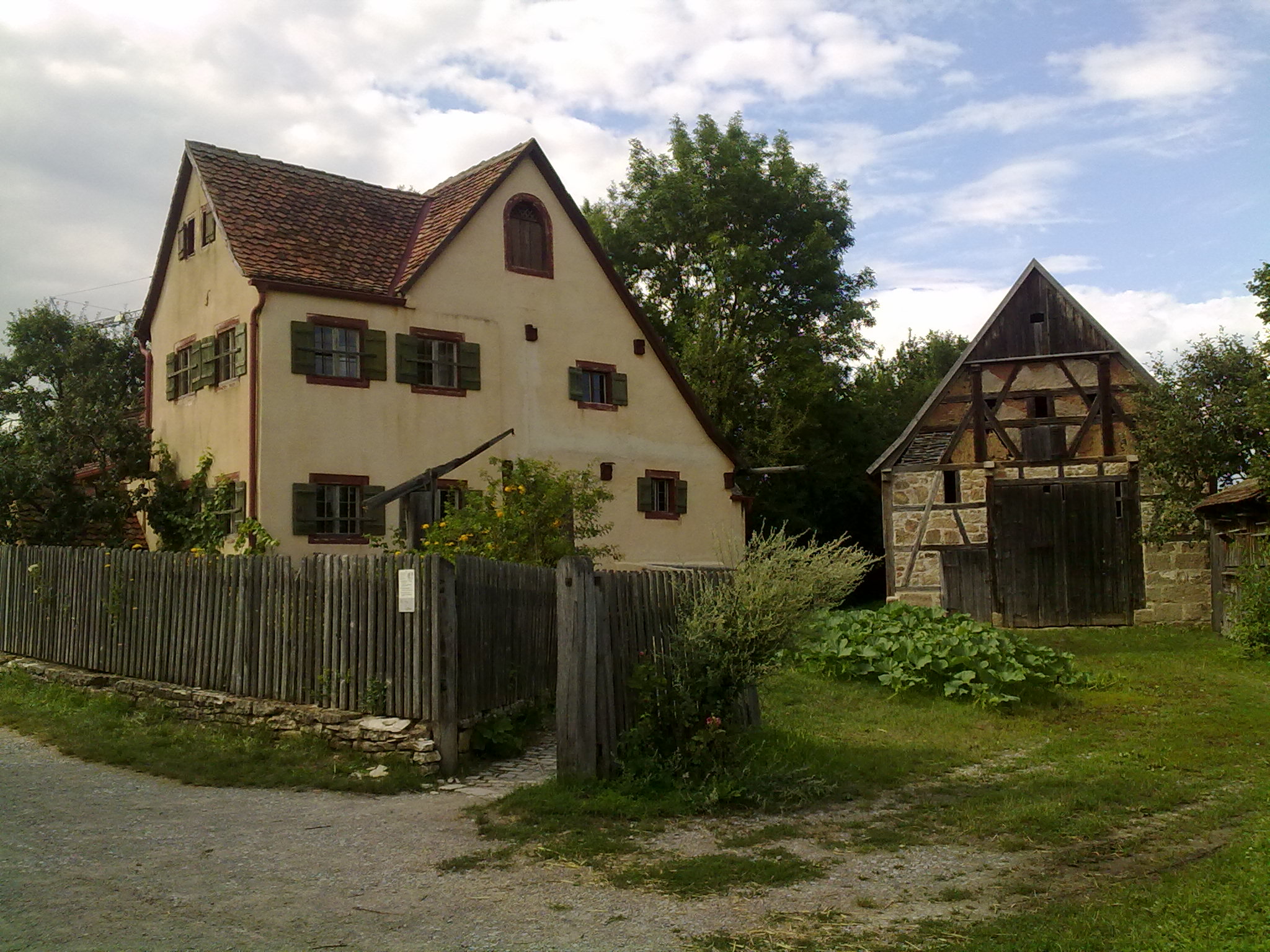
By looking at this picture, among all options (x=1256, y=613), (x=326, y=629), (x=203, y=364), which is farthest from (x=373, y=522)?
(x=1256, y=613)

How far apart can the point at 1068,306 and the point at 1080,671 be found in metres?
12.4

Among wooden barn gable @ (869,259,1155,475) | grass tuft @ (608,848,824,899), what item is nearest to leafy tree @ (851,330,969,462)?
wooden barn gable @ (869,259,1155,475)

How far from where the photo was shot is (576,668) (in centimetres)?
934

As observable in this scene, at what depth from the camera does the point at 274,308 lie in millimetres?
20266

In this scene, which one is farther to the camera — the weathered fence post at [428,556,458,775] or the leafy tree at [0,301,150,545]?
the leafy tree at [0,301,150,545]

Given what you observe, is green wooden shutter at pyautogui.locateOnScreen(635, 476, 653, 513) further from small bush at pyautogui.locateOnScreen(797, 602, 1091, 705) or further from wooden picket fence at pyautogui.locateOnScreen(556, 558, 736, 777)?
wooden picket fence at pyautogui.locateOnScreen(556, 558, 736, 777)

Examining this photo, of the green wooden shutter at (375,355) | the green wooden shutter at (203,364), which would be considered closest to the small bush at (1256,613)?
the green wooden shutter at (375,355)

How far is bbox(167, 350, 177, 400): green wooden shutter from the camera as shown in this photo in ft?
76.0

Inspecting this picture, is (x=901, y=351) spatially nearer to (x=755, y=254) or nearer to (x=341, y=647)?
(x=755, y=254)

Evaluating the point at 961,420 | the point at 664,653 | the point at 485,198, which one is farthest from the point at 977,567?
the point at 664,653

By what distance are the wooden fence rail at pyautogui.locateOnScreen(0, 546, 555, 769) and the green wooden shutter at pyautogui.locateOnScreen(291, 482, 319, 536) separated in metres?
4.65

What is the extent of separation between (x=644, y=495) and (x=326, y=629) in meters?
14.8

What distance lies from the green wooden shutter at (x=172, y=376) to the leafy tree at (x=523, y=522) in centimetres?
804

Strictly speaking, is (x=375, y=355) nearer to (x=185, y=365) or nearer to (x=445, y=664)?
(x=185, y=365)
